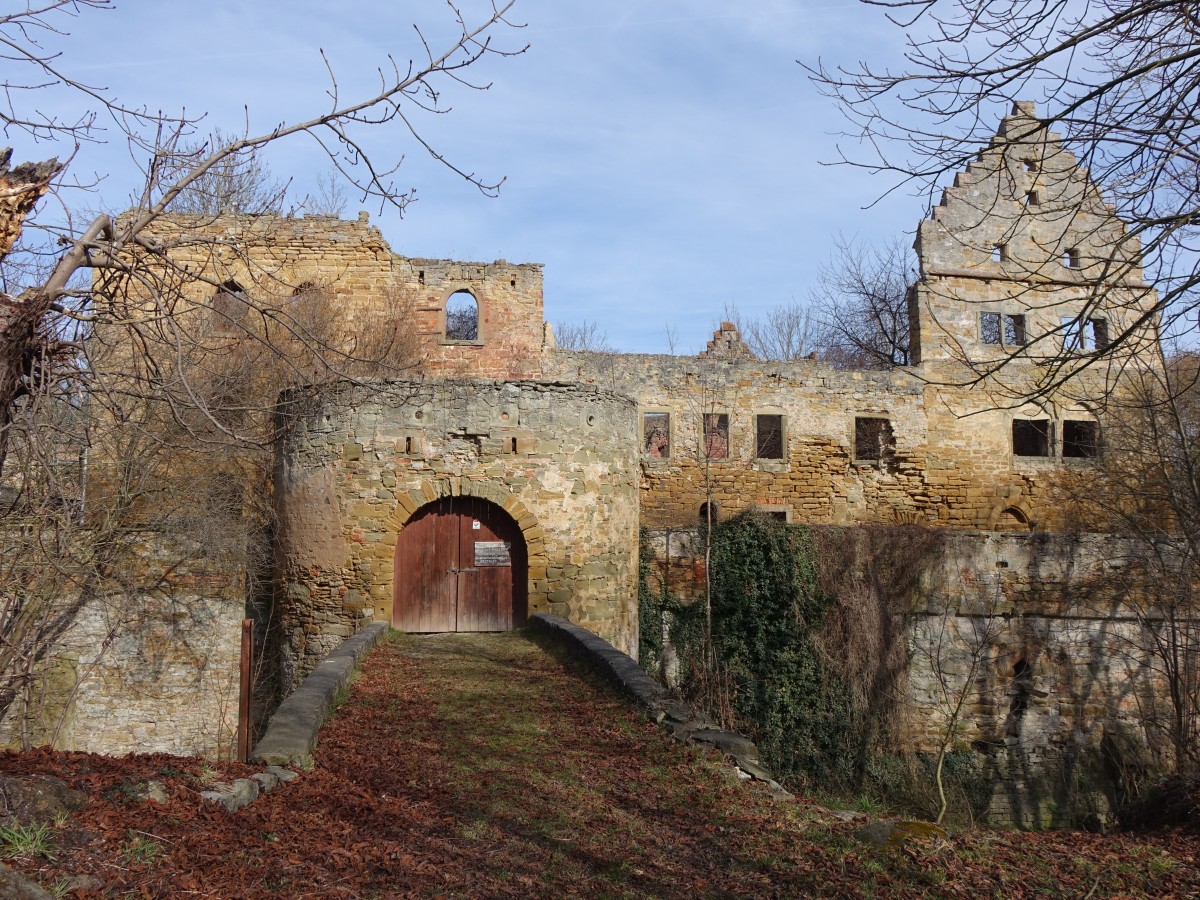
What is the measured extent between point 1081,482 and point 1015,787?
8.29 metres

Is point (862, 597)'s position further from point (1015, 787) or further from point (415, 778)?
point (415, 778)

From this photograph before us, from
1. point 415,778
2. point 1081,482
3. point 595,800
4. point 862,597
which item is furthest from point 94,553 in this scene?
point 1081,482

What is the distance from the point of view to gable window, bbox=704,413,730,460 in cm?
2025

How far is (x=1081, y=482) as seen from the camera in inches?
799

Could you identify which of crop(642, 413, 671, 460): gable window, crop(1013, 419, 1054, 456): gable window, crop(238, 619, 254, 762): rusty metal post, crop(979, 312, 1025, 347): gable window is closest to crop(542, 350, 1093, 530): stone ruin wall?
crop(1013, 419, 1054, 456): gable window

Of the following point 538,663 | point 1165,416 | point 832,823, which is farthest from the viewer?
point 1165,416

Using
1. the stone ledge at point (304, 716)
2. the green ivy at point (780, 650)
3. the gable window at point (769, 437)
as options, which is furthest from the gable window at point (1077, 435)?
the stone ledge at point (304, 716)

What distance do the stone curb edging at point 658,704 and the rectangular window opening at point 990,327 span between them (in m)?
15.2

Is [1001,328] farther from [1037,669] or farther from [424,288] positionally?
[424,288]

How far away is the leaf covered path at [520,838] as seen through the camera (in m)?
4.43

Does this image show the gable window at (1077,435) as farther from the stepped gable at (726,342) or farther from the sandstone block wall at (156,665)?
the sandstone block wall at (156,665)

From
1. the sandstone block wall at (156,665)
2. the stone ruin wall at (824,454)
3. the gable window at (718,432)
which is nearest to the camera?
the sandstone block wall at (156,665)

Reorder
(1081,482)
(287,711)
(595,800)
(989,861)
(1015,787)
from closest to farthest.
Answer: (989,861) → (595,800) → (287,711) → (1015,787) → (1081,482)

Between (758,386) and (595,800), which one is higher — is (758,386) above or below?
above
